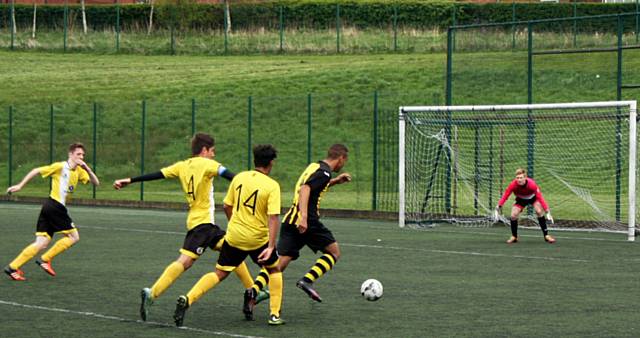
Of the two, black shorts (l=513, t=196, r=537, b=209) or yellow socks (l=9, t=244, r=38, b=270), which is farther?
black shorts (l=513, t=196, r=537, b=209)

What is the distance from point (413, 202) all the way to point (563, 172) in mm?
6050

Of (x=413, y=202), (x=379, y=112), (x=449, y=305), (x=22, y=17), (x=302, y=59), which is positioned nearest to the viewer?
(x=449, y=305)

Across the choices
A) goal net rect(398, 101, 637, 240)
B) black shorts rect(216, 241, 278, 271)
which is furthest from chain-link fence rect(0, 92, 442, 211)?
black shorts rect(216, 241, 278, 271)

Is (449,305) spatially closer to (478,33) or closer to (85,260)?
(85,260)

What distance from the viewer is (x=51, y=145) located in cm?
3634

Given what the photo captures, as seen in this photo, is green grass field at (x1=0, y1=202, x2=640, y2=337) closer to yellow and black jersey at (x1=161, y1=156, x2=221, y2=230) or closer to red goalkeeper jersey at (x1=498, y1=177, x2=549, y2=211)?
red goalkeeper jersey at (x1=498, y1=177, x2=549, y2=211)

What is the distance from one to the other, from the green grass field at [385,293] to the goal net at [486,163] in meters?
3.93

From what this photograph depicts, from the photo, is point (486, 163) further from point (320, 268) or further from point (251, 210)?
point (251, 210)

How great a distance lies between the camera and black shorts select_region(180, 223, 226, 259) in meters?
11.2

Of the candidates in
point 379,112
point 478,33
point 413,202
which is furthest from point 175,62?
point 413,202

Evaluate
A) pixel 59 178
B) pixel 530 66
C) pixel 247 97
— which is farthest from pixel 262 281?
pixel 247 97

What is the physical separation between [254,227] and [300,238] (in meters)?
1.69

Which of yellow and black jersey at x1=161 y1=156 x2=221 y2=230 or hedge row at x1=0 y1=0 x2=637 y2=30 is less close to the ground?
hedge row at x1=0 y1=0 x2=637 y2=30

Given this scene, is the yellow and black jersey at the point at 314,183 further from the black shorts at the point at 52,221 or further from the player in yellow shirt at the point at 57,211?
the black shorts at the point at 52,221
